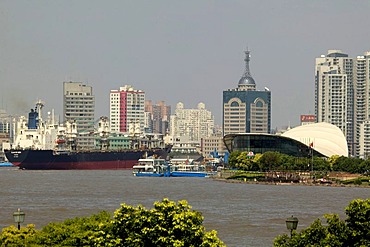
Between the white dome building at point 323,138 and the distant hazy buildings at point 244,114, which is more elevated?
the distant hazy buildings at point 244,114

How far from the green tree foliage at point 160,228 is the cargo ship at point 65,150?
97327 millimetres

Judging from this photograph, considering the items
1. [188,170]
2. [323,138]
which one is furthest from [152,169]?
[323,138]

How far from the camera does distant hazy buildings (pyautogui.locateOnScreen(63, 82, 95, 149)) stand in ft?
570

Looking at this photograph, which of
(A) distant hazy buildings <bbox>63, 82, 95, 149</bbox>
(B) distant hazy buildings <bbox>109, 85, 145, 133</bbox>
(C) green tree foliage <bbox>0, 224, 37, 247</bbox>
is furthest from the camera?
(B) distant hazy buildings <bbox>109, 85, 145, 133</bbox>

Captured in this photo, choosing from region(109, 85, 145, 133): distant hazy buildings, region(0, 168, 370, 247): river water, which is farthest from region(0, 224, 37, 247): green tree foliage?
region(109, 85, 145, 133): distant hazy buildings

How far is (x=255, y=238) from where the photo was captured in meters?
28.8

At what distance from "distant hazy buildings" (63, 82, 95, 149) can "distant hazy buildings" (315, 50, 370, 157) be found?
39063mm

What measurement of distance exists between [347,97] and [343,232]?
156076mm

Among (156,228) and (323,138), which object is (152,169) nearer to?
(323,138)

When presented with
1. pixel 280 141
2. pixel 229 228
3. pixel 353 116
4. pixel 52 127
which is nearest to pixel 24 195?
pixel 229 228

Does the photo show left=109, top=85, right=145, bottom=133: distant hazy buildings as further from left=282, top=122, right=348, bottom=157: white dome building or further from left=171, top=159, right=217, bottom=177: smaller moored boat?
left=282, top=122, right=348, bottom=157: white dome building

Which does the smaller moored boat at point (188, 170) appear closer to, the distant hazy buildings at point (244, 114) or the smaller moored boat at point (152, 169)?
the smaller moored boat at point (152, 169)

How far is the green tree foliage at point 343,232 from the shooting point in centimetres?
1588

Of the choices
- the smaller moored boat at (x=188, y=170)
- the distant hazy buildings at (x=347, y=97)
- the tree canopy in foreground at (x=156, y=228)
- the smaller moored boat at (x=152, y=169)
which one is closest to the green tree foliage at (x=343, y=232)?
the tree canopy in foreground at (x=156, y=228)
